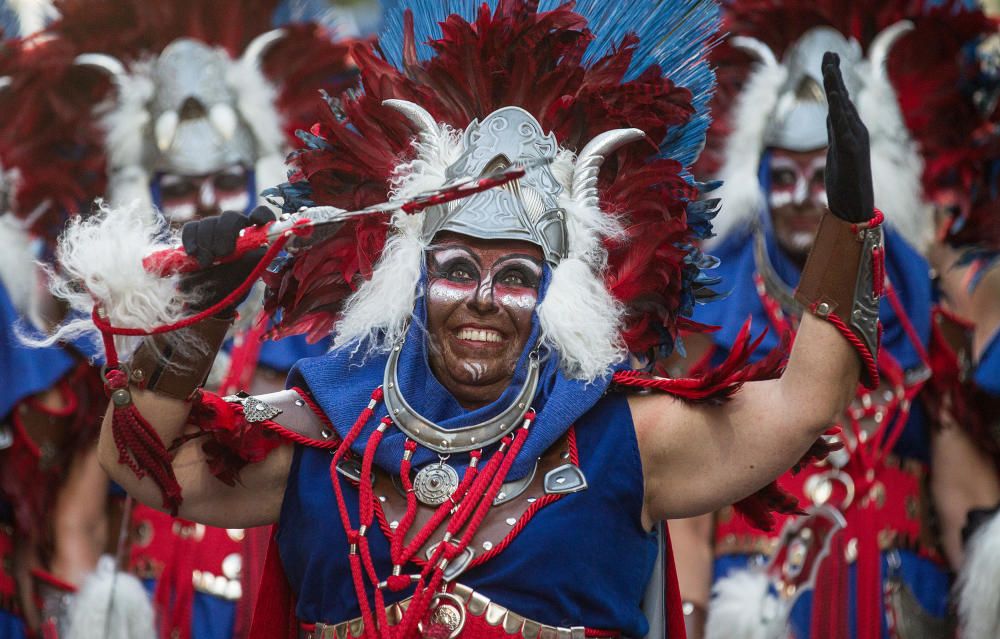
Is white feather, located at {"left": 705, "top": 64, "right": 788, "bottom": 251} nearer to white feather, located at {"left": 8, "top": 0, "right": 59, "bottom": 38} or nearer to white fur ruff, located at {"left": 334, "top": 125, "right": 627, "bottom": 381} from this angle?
white fur ruff, located at {"left": 334, "top": 125, "right": 627, "bottom": 381}

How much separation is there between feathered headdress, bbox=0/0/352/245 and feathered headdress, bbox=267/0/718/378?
2.71 metres

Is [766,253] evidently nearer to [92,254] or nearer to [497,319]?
[497,319]

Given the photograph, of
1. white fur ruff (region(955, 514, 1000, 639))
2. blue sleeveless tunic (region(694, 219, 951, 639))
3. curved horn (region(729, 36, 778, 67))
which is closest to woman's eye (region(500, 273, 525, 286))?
blue sleeveless tunic (region(694, 219, 951, 639))

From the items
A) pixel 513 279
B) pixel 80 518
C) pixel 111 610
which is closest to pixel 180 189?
pixel 80 518

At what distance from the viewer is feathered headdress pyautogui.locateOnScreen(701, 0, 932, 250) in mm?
6082

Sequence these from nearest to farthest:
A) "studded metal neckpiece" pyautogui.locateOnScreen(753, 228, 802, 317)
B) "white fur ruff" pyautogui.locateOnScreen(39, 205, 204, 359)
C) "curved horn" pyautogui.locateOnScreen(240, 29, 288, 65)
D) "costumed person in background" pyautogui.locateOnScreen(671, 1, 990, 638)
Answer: "white fur ruff" pyautogui.locateOnScreen(39, 205, 204, 359)
"costumed person in background" pyautogui.locateOnScreen(671, 1, 990, 638)
"studded metal neckpiece" pyautogui.locateOnScreen(753, 228, 802, 317)
"curved horn" pyautogui.locateOnScreen(240, 29, 288, 65)

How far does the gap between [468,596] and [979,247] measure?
136 inches

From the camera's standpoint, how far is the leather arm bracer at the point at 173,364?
3.26 meters

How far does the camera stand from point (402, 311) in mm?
3479

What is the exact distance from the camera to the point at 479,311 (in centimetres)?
342

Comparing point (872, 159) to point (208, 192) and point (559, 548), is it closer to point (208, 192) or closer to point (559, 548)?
point (208, 192)

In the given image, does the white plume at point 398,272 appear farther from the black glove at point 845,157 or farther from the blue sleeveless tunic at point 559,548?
the black glove at point 845,157

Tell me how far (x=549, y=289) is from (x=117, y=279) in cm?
89

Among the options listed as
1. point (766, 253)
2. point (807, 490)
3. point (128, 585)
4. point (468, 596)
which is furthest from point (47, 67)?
point (468, 596)
